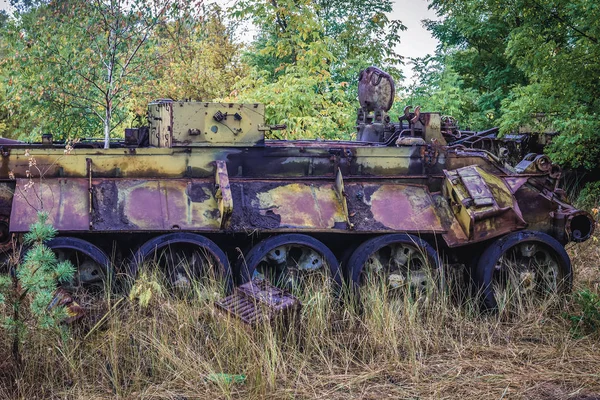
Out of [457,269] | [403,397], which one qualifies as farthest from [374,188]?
[403,397]

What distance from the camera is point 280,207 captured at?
7.53 meters

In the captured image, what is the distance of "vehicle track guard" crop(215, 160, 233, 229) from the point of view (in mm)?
7059

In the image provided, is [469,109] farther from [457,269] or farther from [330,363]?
[330,363]

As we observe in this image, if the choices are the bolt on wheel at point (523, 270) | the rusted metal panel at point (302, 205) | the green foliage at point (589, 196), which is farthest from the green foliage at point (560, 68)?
the rusted metal panel at point (302, 205)

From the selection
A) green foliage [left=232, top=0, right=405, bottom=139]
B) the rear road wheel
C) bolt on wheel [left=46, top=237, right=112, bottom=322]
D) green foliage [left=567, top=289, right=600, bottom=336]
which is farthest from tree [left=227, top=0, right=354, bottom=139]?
green foliage [left=567, top=289, right=600, bottom=336]

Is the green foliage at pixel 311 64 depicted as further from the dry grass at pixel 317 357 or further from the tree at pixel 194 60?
the dry grass at pixel 317 357

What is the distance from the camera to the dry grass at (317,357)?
5.32m

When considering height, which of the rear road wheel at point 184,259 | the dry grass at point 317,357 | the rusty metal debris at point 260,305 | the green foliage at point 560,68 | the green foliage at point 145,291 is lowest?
the dry grass at point 317,357

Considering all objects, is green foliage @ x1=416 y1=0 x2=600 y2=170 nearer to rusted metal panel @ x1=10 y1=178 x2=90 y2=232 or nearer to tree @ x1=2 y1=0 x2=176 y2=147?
tree @ x1=2 y1=0 x2=176 y2=147

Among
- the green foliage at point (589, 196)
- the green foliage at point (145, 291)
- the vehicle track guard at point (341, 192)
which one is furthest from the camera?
the green foliage at point (589, 196)

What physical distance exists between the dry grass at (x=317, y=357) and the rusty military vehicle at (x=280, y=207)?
61cm

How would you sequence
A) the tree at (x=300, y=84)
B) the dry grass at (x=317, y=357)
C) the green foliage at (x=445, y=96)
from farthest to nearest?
1. the green foliage at (x=445, y=96)
2. the tree at (x=300, y=84)
3. the dry grass at (x=317, y=357)

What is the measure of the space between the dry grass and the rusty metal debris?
4.8 inches

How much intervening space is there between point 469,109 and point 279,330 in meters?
13.9
